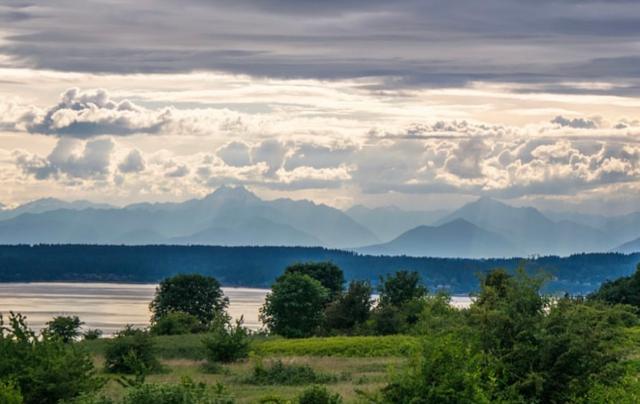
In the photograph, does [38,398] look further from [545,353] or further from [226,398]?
[545,353]

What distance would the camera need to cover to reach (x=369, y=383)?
47969mm

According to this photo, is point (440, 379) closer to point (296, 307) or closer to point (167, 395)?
point (167, 395)

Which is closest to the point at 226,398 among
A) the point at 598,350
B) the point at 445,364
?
the point at 445,364

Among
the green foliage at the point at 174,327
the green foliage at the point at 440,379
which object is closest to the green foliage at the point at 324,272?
the green foliage at the point at 174,327

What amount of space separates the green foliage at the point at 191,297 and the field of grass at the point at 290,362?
4561cm

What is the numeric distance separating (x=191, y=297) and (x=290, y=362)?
6594cm

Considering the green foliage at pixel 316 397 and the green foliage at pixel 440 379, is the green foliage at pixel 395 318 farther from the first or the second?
the green foliage at pixel 440 379

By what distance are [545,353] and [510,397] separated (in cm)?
211

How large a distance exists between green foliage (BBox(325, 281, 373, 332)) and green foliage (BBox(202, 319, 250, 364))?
2864cm

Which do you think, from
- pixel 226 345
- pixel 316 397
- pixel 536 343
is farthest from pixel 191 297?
pixel 536 343

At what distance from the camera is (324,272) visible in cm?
11994

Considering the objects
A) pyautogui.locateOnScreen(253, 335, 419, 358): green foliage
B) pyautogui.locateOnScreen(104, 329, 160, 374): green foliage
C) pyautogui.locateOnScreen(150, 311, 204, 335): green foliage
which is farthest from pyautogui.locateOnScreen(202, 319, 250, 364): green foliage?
pyautogui.locateOnScreen(150, 311, 204, 335): green foliage

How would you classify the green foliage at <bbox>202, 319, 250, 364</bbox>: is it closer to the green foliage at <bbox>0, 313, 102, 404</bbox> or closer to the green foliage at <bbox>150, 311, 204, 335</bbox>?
the green foliage at <bbox>150, 311, 204, 335</bbox>

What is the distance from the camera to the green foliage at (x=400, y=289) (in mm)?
99750
